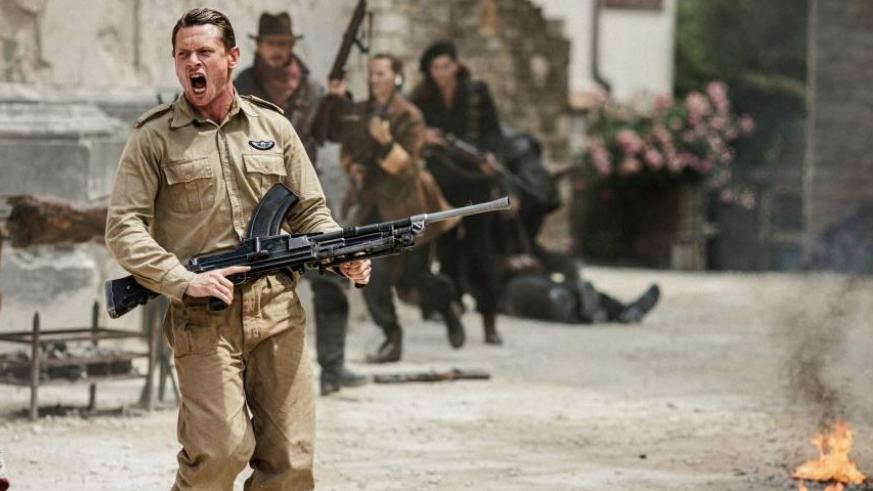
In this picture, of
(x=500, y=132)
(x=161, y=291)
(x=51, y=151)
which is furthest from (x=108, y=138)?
(x=161, y=291)

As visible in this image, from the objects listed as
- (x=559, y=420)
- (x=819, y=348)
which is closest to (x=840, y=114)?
(x=819, y=348)

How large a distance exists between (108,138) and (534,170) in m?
5.75

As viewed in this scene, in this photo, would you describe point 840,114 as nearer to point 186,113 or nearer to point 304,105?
point 304,105

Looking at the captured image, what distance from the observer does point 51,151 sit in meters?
11.6

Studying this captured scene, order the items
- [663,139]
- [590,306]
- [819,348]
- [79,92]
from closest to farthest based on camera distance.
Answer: [79,92] → [819,348] → [590,306] → [663,139]

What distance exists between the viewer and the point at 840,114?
25656 millimetres

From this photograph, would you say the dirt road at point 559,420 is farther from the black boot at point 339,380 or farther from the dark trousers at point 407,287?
the dark trousers at point 407,287

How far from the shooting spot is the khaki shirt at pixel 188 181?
5.07 m

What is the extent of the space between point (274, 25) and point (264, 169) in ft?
20.8

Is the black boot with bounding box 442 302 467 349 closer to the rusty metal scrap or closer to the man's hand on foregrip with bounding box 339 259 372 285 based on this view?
the rusty metal scrap

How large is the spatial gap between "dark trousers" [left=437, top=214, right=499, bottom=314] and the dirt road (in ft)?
1.49

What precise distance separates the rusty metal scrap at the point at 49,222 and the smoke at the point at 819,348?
453cm

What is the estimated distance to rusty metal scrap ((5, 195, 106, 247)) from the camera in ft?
34.0

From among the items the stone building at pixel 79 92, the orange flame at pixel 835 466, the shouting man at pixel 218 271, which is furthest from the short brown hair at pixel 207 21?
the stone building at pixel 79 92
